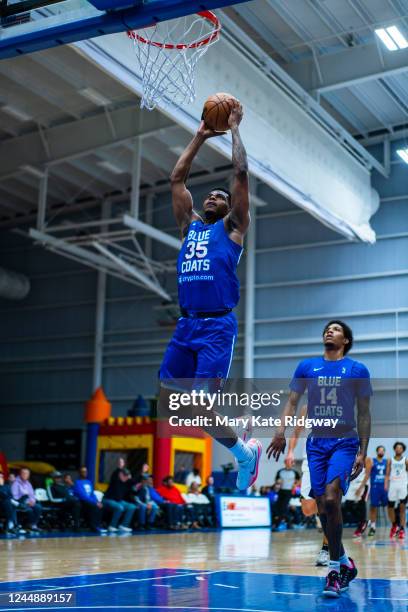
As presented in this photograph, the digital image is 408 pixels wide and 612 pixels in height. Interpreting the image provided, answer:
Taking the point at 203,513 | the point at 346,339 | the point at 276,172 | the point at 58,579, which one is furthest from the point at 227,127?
the point at 203,513

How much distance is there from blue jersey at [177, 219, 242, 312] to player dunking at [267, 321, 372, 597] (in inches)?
61.3

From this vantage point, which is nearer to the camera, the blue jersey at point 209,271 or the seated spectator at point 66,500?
the blue jersey at point 209,271

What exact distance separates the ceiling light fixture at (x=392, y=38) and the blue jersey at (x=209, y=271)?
14367mm

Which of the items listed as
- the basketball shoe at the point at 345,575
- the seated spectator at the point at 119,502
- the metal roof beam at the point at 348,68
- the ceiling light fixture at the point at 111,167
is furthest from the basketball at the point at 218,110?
the ceiling light fixture at the point at 111,167

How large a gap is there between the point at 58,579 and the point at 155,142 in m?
20.6

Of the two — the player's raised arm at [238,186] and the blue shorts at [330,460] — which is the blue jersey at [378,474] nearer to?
the blue shorts at [330,460]

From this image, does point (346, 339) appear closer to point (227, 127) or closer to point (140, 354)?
point (227, 127)

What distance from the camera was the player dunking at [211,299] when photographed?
557cm

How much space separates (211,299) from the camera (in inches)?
222

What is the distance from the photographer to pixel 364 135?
89.6ft

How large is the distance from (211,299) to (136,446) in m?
19.5

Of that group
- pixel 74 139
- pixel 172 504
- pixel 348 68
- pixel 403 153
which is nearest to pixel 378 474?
pixel 172 504

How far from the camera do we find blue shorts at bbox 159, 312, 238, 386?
5543 millimetres

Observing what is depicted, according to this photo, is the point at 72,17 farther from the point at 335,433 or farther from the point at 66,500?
the point at 66,500
